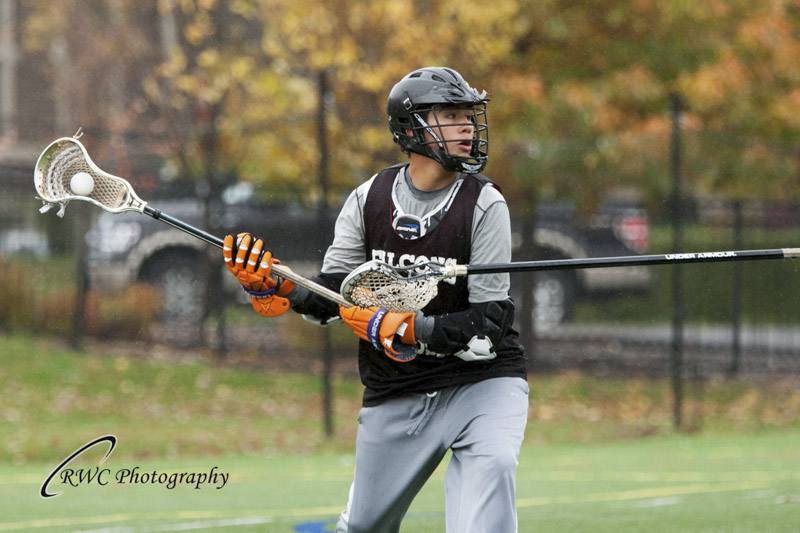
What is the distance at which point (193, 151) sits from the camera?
1193 centimetres

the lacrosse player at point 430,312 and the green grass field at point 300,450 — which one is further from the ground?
the lacrosse player at point 430,312

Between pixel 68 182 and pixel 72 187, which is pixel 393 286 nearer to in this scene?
pixel 72 187

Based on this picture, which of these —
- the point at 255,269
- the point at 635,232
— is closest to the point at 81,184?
the point at 255,269

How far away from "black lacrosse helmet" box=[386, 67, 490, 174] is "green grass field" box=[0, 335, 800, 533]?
10.0ft

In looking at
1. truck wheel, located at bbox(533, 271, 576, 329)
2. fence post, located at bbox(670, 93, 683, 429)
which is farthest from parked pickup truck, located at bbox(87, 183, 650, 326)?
fence post, located at bbox(670, 93, 683, 429)

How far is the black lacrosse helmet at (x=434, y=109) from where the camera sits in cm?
466

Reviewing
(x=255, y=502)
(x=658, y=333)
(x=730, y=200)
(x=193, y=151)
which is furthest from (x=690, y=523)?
(x=193, y=151)

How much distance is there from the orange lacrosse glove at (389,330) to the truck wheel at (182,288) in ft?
26.0

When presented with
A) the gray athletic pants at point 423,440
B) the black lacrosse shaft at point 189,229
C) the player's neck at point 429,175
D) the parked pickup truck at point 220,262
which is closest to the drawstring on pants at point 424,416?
the gray athletic pants at point 423,440

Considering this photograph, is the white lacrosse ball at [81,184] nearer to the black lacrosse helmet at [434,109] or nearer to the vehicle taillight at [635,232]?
the black lacrosse helmet at [434,109]

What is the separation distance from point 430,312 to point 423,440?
0.52 m

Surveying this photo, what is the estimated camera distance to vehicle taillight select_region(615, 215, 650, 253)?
1222cm

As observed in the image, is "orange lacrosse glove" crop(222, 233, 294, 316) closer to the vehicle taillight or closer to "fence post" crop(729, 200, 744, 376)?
the vehicle taillight

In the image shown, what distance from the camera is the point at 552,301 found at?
12453 millimetres
